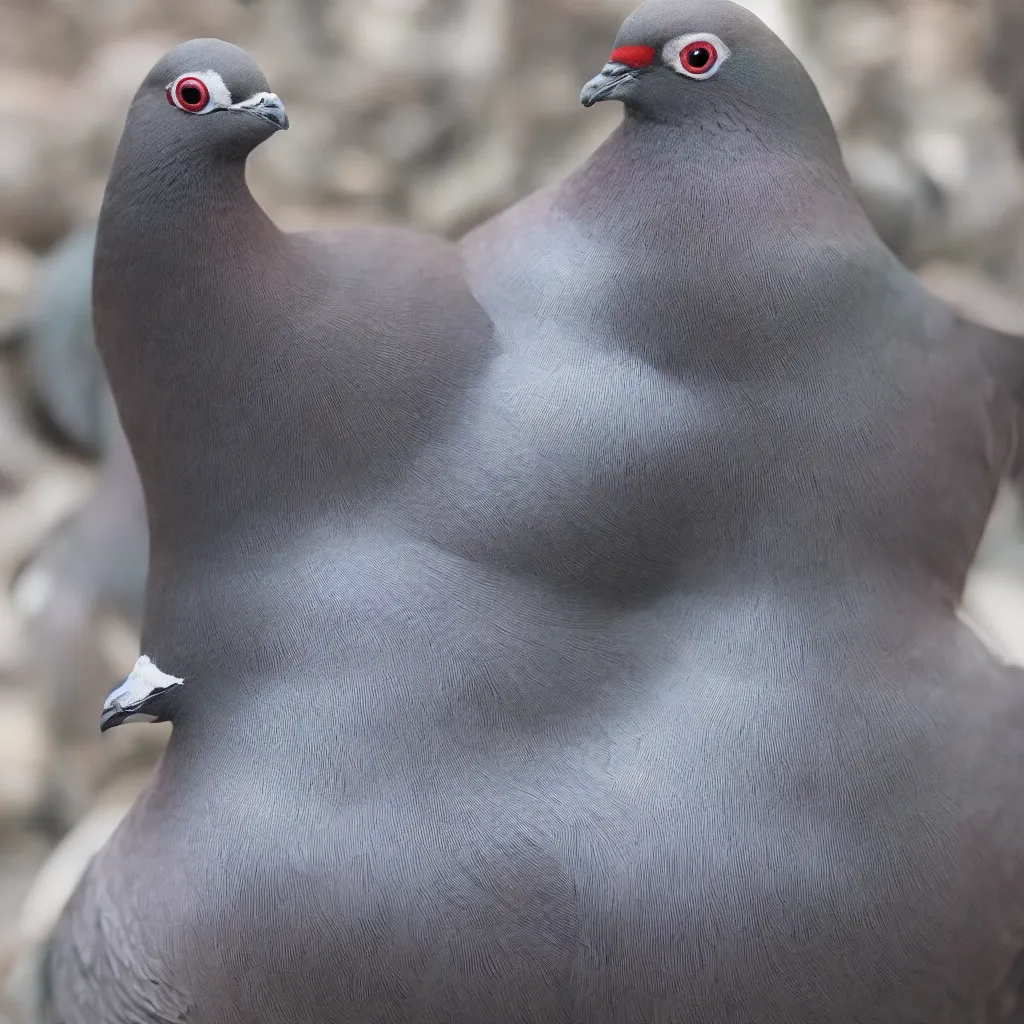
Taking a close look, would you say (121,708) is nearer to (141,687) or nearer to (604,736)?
(141,687)

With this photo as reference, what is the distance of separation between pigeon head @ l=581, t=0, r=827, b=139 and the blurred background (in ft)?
3.31

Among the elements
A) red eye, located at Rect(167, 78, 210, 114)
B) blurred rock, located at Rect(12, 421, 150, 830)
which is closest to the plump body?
red eye, located at Rect(167, 78, 210, 114)

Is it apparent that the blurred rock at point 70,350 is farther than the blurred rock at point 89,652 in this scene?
Yes

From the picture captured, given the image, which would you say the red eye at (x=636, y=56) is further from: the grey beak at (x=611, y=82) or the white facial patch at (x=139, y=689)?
the white facial patch at (x=139, y=689)

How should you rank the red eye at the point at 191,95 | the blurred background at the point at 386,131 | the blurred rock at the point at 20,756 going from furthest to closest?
the blurred background at the point at 386,131, the blurred rock at the point at 20,756, the red eye at the point at 191,95

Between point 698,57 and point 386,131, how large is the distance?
1.24m

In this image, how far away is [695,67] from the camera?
0.99m

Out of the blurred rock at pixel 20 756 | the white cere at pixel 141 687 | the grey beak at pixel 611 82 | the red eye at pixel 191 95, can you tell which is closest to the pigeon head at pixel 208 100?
the red eye at pixel 191 95

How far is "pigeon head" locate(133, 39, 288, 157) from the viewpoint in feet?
3.07

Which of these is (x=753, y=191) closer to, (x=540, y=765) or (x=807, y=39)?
(x=540, y=765)

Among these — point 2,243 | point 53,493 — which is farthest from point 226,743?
point 2,243

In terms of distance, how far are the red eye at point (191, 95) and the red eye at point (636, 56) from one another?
1.06ft

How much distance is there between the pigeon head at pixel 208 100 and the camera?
36.8 inches

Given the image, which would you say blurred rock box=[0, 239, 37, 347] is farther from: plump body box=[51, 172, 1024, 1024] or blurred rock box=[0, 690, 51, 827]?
plump body box=[51, 172, 1024, 1024]
